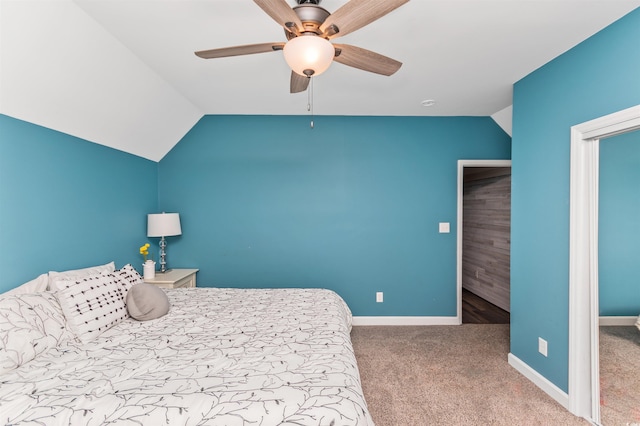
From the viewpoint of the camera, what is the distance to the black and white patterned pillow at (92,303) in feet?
5.88

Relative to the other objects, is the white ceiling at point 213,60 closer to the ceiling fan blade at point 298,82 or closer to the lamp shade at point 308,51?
the ceiling fan blade at point 298,82

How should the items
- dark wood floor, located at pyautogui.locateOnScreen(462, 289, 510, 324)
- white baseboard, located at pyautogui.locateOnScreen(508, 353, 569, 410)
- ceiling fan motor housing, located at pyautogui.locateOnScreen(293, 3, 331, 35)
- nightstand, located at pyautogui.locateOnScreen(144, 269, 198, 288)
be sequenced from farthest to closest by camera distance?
dark wood floor, located at pyautogui.locateOnScreen(462, 289, 510, 324)
nightstand, located at pyautogui.locateOnScreen(144, 269, 198, 288)
white baseboard, located at pyautogui.locateOnScreen(508, 353, 569, 410)
ceiling fan motor housing, located at pyautogui.locateOnScreen(293, 3, 331, 35)

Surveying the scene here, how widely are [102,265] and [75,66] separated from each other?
1639 mm

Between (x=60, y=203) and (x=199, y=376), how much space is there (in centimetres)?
190

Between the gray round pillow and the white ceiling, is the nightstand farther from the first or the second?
the white ceiling

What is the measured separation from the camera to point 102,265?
2680mm

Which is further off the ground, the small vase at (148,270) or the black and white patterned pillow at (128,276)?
the black and white patterned pillow at (128,276)


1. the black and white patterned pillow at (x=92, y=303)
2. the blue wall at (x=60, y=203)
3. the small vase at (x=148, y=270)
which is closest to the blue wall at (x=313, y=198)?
the small vase at (x=148, y=270)

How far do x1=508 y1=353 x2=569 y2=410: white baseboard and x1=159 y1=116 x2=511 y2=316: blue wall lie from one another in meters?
1.07

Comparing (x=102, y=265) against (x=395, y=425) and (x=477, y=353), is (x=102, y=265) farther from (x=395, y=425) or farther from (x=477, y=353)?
(x=477, y=353)

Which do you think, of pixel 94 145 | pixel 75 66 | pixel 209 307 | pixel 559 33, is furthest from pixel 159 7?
pixel 559 33

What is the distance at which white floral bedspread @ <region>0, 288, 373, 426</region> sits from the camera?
112 cm

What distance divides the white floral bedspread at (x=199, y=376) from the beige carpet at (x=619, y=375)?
1725 millimetres

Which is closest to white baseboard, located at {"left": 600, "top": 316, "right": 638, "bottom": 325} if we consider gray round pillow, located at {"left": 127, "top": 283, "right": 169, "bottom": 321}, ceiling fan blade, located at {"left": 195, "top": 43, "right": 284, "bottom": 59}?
ceiling fan blade, located at {"left": 195, "top": 43, "right": 284, "bottom": 59}
